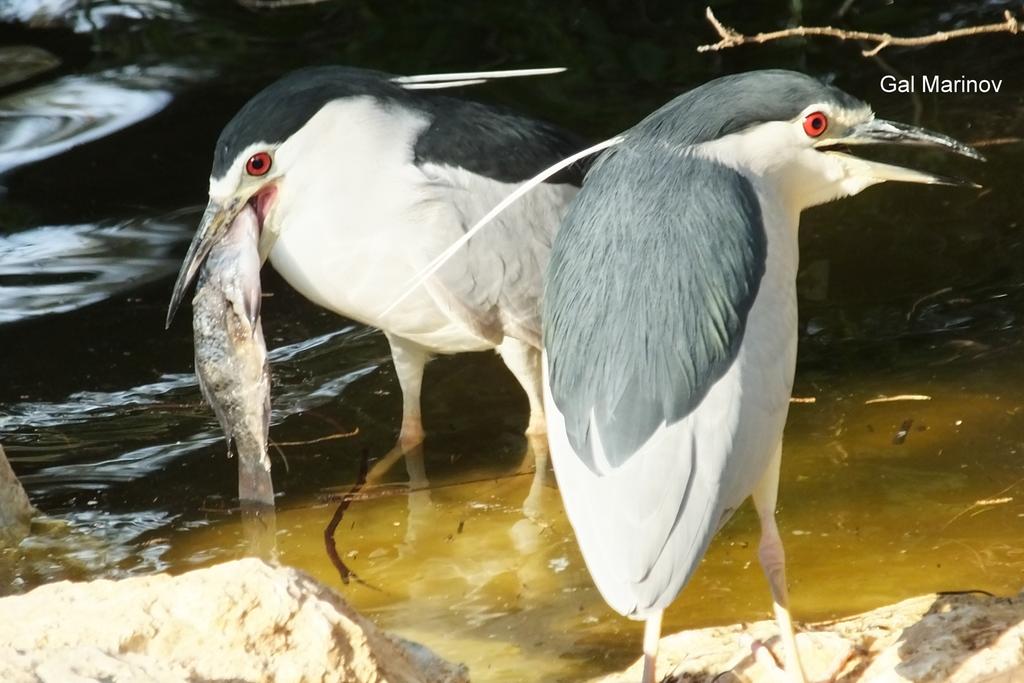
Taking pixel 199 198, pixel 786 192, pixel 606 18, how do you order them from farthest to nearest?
pixel 606 18 → pixel 199 198 → pixel 786 192

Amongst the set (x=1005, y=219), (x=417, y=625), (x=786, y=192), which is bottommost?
(x=417, y=625)

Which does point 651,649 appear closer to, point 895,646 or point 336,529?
point 895,646

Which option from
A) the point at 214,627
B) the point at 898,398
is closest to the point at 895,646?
the point at 214,627

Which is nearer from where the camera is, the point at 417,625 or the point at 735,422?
the point at 735,422

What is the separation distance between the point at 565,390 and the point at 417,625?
963 mm

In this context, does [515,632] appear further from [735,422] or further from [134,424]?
[134,424]

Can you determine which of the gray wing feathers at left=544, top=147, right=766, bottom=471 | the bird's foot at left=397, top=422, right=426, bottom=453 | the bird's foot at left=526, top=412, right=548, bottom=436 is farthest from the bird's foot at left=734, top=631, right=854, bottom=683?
the bird's foot at left=397, top=422, right=426, bottom=453

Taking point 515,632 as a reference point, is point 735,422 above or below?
above

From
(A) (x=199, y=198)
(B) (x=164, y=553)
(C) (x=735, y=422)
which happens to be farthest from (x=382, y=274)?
(A) (x=199, y=198)

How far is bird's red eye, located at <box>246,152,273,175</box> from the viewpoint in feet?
12.9

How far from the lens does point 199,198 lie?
6289mm

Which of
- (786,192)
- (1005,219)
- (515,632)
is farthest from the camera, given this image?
(1005,219)

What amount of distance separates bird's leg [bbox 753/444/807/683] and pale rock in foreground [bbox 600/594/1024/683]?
0.07 meters

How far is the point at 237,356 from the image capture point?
3.71 m
